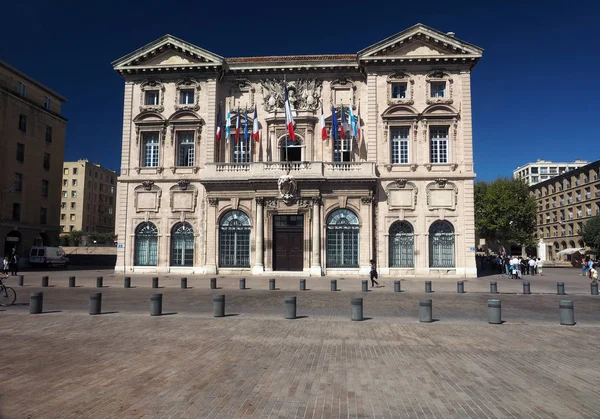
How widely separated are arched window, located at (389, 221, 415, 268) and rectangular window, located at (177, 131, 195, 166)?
15.6 metres

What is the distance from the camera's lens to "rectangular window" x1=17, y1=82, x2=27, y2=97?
4278cm

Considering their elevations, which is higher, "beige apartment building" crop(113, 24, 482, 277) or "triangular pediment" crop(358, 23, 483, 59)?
"triangular pediment" crop(358, 23, 483, 59)

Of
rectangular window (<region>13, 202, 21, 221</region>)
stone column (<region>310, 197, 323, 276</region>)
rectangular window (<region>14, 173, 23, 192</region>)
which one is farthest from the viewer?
rectangular window (<region>14, 173, 23, 192</region>)

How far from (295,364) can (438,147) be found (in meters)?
25.4

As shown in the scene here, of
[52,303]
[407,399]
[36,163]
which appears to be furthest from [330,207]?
[36,163]

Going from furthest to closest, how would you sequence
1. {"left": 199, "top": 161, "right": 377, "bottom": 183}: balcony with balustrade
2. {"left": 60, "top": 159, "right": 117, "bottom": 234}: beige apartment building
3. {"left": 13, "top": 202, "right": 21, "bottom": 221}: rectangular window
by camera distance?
{"left": 60, "top": 159, "right": 117, "bottom": 234}: beige apartment building
{"left": 13, "top": 202, "right": 21, "bottom": 221}: rectangular window
{"left": 199, "top": 161, "right": 377, "bottom": 183}: balcony with balustrade

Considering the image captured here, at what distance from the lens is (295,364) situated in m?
7.79

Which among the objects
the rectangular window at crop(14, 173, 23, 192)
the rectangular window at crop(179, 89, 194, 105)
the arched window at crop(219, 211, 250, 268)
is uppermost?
the rectangular window at crop(179, 89, 194, 105)

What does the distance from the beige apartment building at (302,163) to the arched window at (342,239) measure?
0.10m

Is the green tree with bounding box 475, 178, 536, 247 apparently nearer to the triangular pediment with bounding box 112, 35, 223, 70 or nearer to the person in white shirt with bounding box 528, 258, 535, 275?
the person in white shirt with bounding box 528, 258, 535, 275

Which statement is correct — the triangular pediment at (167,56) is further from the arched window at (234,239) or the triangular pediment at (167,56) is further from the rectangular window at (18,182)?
the rectangular window at (18,182)

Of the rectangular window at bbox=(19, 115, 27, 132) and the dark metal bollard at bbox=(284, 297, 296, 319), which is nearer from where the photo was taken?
the dark metal bollard at bbox=(284, 297, 296, 319)

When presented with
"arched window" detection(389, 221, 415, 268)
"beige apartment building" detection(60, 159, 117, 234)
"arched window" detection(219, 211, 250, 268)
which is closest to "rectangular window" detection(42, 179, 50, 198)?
"arched window" detection(219, 211, 250, 268)

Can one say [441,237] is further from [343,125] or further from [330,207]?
[343,125]
